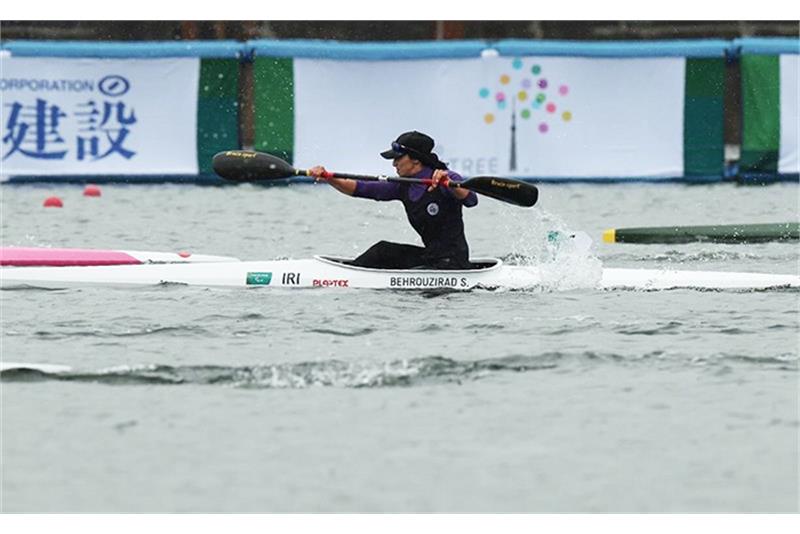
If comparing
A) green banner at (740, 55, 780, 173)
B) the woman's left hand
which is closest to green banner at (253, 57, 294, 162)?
green banner at (740, 55, 780, 173)

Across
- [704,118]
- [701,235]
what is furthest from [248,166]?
[704,118]

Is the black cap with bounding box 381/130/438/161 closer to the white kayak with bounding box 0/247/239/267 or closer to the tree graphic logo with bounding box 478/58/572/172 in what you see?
the white kayak with bounding box 0/247/239/267

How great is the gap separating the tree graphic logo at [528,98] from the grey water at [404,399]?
7199mm

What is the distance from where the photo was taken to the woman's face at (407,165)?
12.4 metres

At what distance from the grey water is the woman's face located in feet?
3.07

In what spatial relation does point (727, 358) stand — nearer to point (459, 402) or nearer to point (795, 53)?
point (459, 402)

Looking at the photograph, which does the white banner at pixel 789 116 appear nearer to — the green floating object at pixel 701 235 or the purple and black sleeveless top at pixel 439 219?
the green floating object at pixel 701 235

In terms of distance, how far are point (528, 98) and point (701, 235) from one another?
5898mm

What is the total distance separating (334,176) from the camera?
40.8 ft

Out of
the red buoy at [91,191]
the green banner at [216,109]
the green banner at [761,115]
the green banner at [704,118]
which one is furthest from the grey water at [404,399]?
the green banner at [216,109]

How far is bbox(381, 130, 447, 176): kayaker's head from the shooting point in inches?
488

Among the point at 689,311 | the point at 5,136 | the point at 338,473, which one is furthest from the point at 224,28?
the point at 338,473

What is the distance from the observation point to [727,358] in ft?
31.3

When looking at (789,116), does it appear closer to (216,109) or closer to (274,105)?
(274,105)
